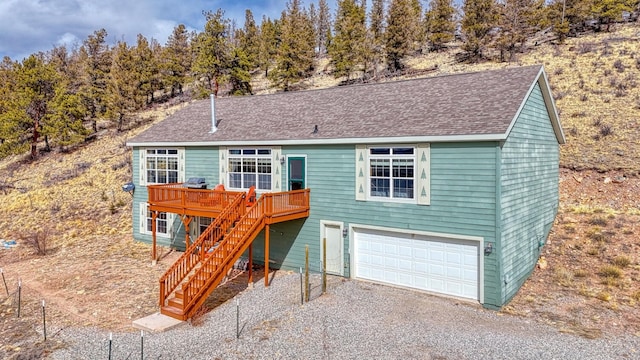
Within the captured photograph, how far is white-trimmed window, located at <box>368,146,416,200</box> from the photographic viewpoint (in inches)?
470

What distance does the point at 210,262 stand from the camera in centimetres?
1111

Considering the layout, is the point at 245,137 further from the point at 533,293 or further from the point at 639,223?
the point at 639,223

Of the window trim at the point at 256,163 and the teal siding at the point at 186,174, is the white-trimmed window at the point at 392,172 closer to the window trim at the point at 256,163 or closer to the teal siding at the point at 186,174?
the window trim at the point at 256,163

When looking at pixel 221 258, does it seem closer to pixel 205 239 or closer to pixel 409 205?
pixel 205 239

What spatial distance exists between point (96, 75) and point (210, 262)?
131 ft

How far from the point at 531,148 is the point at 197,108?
52.1 ft

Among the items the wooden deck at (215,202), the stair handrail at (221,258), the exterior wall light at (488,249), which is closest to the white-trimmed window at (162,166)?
the wooden deck at (215,202)

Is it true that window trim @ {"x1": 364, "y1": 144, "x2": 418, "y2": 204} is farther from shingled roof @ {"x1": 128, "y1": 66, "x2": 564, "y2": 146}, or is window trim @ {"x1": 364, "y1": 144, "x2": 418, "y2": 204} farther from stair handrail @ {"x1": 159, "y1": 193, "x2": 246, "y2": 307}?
stair handrail @ {"x1": 159, "y1": 193, "x2": 246, "y2": 307}

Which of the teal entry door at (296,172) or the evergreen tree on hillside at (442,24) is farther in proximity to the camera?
the evergreen tree on hillside at (442,24)

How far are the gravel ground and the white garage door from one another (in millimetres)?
588

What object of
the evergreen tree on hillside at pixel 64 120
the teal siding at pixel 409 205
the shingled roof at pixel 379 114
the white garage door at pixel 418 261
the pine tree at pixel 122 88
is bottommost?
the white garage door at pixel 418 261

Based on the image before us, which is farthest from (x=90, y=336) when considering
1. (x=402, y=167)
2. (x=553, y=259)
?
(x=553, y=259)

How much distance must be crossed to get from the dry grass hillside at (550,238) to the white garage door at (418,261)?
1.46 meters

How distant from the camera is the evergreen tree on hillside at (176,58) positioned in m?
46.9
